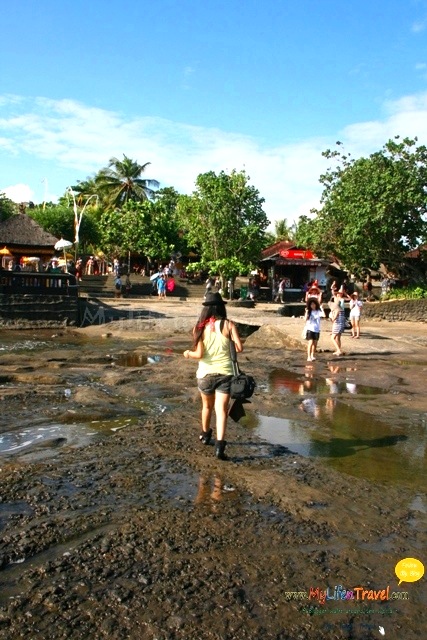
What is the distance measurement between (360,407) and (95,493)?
4.58m

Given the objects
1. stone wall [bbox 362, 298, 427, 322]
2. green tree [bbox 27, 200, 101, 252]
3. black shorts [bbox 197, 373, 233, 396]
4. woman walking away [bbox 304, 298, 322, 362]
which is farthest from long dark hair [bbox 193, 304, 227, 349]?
green tree [bbox 27, 200, 101, 252]

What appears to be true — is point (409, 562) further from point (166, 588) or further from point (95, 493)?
point (95, 493)

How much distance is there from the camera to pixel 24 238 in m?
35.9

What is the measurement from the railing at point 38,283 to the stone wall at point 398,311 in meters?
13.2

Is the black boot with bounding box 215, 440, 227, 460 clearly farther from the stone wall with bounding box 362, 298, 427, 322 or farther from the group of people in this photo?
the stone wall with bounding box 362, 298, 427, 322

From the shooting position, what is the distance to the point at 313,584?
11.0ft

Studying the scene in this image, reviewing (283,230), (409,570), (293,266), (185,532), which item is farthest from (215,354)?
(283,230)

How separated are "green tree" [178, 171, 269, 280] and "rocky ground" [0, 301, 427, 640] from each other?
2777cm

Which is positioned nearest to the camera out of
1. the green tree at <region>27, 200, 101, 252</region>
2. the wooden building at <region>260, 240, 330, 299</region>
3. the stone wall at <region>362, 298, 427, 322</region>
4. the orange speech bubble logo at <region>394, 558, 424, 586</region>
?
the orange speech bubble logo at <region>394, 558, 424, 586</region>

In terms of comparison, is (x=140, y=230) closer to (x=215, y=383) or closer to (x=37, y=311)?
(x=37, y=311)

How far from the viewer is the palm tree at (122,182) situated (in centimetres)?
5069

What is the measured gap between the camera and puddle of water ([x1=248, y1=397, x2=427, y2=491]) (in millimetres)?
5414

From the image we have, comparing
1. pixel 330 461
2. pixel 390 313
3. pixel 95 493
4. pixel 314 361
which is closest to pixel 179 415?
pixel 330 461

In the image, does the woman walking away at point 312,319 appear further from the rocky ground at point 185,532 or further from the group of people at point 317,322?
the rocky ground at point 185,532
